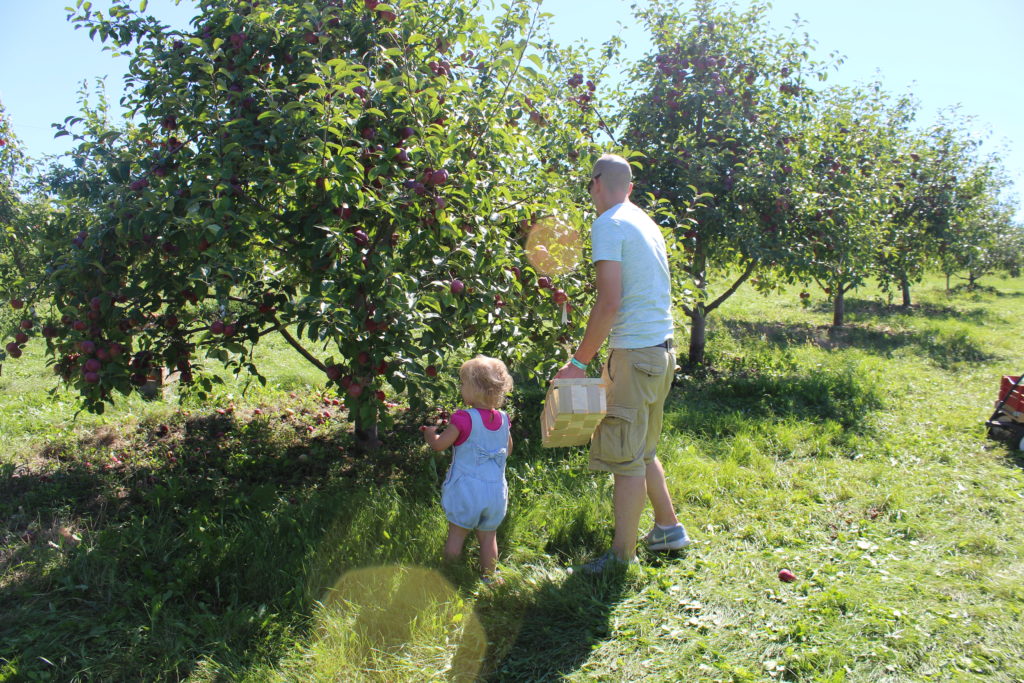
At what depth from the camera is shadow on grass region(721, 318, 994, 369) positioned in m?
9.27

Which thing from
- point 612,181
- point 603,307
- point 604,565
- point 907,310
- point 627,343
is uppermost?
point 612,181

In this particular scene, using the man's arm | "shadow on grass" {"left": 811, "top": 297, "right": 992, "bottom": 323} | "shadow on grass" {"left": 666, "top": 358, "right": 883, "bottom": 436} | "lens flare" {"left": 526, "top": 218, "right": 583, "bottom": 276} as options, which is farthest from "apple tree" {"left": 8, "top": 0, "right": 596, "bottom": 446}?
"shadow on grass" {"left": 811, "top": 297, "right": 992, "bottom": 323}

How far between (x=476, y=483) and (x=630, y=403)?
→ 731 millimetres

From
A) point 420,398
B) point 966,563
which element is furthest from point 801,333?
point 420,398

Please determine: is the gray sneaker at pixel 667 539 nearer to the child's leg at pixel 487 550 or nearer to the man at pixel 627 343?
the man at pixel 627 343

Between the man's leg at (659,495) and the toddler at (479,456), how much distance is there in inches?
28.7

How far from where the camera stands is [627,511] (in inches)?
119

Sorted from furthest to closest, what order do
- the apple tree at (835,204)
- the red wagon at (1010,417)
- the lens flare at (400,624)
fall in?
1. the apple tree at (835,204)
2. the red wagon at (1010,417)
3. the lens flare at (400,624)

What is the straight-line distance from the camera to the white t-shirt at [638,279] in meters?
2.84

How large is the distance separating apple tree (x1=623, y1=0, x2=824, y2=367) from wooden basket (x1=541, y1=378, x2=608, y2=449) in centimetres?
418

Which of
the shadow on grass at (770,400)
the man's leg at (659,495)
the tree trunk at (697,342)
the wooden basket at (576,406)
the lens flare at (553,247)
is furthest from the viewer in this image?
the tree trunk at (697,342)

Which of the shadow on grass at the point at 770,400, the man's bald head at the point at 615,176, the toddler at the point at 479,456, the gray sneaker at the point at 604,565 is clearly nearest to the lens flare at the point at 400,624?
the toddler at the point at 479,456

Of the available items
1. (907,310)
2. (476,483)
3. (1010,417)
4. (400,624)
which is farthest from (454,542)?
(907,310)

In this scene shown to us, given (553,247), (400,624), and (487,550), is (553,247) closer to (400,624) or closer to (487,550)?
(487,550)
